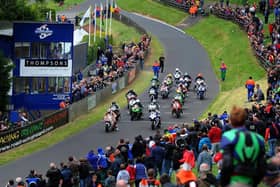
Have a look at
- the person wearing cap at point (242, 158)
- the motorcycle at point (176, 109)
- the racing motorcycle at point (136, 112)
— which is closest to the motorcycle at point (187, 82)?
the motorcycle at point (176, 109)

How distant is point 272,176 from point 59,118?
1201 inches

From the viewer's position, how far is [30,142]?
119 ft

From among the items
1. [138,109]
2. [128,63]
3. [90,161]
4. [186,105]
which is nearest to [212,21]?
[128,63]

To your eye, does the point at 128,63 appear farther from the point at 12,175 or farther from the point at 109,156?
the point at 109,156

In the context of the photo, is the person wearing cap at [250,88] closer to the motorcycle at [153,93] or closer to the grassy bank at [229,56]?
the grassy bank at [229,56]

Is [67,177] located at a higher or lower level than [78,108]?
lower

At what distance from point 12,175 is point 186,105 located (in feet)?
53.6

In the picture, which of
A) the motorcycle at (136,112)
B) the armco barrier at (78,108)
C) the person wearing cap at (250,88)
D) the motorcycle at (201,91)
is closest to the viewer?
the motorcycle at (136,112)

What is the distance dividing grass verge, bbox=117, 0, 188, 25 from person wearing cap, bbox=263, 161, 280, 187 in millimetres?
69185

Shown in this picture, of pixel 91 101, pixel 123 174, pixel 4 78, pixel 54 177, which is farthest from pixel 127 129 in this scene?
pixel 123 174

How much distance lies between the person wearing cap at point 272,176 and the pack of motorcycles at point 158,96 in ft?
93.0

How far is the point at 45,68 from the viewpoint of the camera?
1724 inches

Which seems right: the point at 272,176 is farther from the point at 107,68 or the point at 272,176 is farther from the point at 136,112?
the point at 107,68

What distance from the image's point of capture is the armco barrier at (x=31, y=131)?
34469 mm
